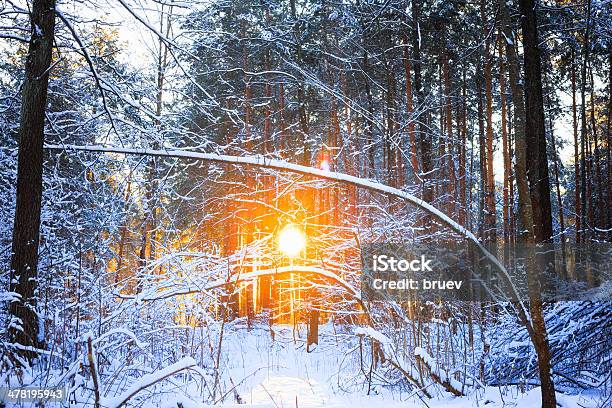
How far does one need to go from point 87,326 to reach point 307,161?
24.3 feet

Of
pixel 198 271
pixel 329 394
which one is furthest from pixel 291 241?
pixel 329 394

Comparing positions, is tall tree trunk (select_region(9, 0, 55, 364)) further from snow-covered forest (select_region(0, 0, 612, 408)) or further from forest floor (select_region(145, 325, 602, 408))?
forest floor (select_region(145, 325, 602, 408))

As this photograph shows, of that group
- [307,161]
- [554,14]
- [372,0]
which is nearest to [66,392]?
[372,0]

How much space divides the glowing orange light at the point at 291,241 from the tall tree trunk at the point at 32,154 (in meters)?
3.24

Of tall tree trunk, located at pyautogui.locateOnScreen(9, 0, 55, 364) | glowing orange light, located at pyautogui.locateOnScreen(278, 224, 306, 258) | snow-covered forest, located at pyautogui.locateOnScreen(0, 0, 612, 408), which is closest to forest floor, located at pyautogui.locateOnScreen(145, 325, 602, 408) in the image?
snow-covered forest, located at pyautogui.locateOnScreen(0, 0, 612, 408)

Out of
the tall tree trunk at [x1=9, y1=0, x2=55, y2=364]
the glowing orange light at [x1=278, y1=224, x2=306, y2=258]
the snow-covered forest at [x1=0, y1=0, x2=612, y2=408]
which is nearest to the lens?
the snow-covered forest at [x1=0, y1=0, x2=612, y2=408]

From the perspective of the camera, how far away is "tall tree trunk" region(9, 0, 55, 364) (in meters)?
5.46

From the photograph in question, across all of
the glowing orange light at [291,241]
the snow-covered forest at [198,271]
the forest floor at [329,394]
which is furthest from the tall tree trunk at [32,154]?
the glowing orange light at [291,241]

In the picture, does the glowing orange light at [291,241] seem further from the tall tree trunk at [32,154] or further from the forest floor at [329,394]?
the tall tree trunk at [32,154]

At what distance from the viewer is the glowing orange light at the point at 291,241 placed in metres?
6.21

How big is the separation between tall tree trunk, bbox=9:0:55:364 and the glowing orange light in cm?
324

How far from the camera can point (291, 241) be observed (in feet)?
21.2

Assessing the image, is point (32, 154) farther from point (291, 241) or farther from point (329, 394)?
point (329, 394)

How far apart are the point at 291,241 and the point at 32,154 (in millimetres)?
3703
